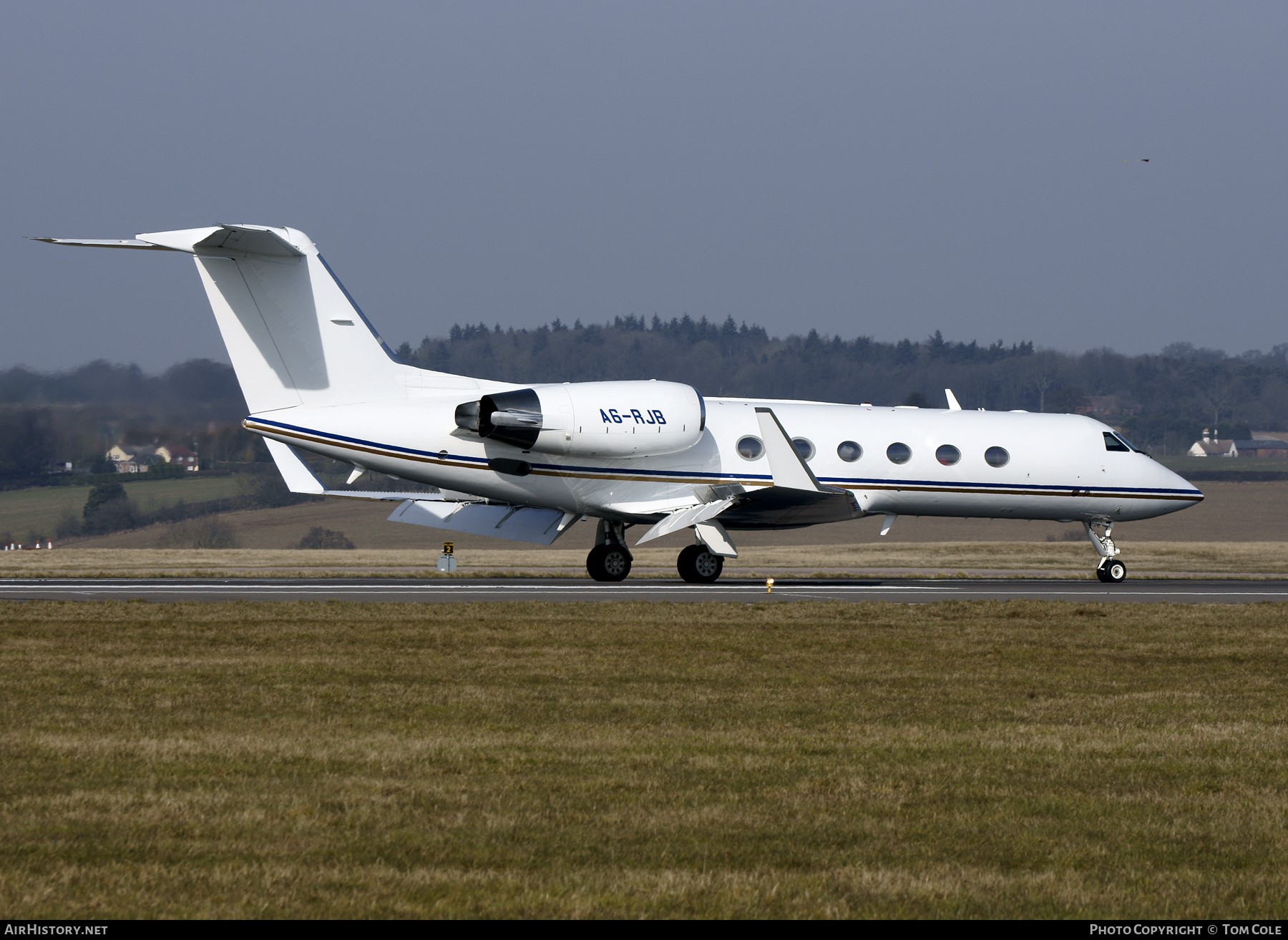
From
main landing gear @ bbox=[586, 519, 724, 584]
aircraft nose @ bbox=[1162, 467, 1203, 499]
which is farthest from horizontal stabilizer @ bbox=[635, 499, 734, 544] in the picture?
aircraft nose @ bbox=[1162, 467, 1203, 499]

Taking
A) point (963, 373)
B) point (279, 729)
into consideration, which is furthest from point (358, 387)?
point (963, 373)

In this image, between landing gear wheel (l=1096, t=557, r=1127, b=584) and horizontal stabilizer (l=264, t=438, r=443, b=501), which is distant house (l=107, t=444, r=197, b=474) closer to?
horizontal stabilizer (l=264, t=438, r=443, b=501)

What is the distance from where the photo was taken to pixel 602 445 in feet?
78.1

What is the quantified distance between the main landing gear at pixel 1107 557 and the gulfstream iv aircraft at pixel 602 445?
2.2 inches

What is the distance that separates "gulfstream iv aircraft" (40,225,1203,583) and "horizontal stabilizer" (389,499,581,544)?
0.11ft

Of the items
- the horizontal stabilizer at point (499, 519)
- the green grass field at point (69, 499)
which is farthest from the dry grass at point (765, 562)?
the green grass field at point (69, 499)

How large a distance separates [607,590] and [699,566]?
8.60ft

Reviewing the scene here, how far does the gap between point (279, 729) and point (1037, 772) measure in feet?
17.0

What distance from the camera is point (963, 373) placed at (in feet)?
656

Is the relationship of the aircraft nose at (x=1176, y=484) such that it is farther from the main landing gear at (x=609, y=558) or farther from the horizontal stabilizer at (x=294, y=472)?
the horizontal stabilizer at (x=294, y=472)

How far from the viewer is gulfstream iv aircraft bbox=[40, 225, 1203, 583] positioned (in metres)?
22.7

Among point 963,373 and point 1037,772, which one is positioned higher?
point 963,373

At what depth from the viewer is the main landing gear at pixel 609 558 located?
1052 inches

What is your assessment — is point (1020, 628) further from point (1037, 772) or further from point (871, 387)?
point (871, 387)
